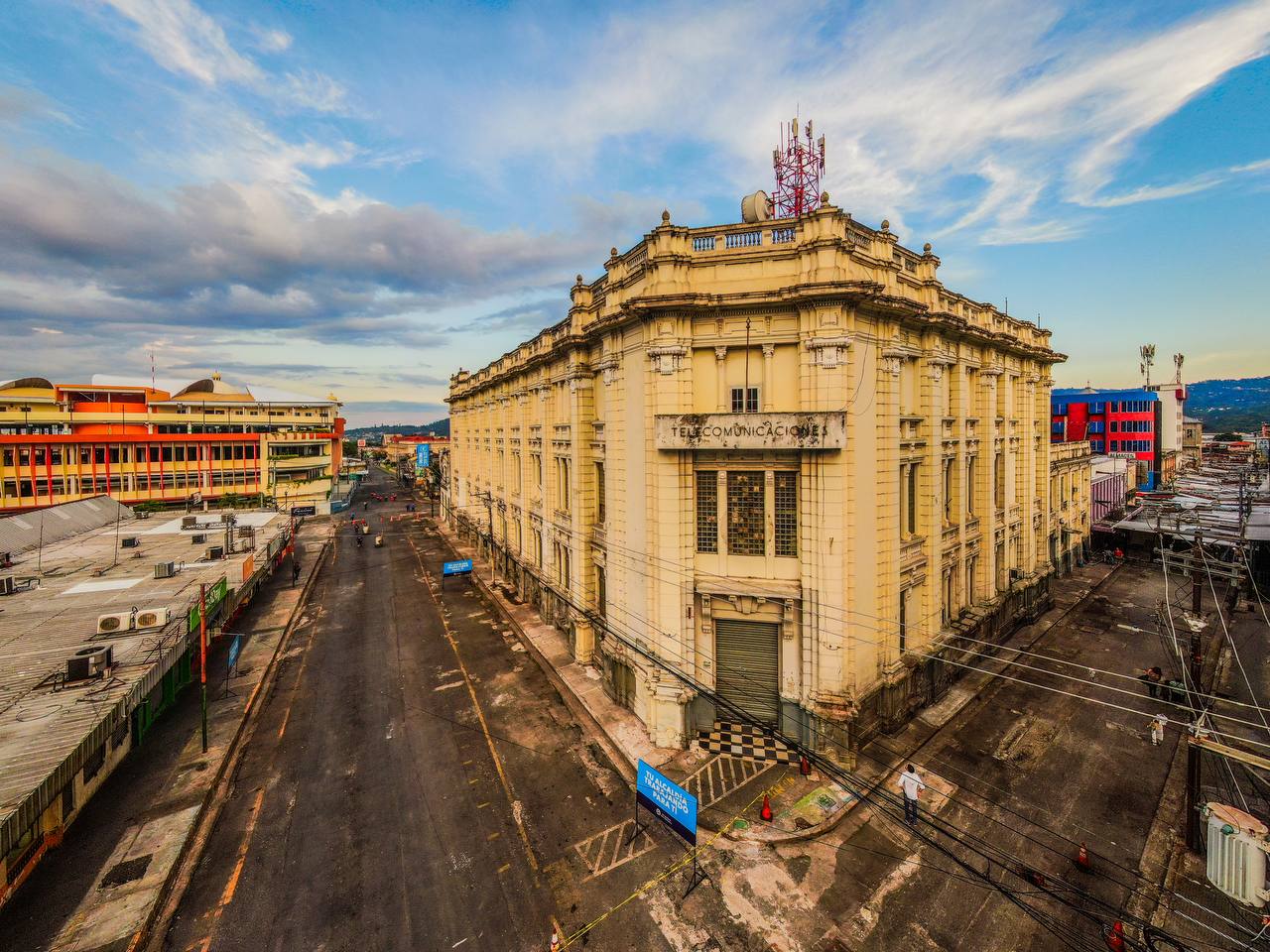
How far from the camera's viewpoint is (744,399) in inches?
760

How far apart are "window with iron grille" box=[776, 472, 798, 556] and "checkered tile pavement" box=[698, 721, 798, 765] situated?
7376mm

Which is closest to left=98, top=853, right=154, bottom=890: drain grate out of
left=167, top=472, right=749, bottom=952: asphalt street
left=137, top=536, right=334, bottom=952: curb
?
left=137, top=536, right=334, bottom=952: curb

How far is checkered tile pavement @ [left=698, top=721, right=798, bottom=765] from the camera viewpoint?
1900 centimetres

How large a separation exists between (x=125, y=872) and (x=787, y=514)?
22794 mm

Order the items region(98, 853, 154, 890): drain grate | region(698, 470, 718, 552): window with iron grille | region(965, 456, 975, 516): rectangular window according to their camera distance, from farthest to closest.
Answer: region(965, 456, 975, 516): rectangular window, region(698, 470, 718, 552): window with iron grille, region(98, 853, 154, 890): drain grate

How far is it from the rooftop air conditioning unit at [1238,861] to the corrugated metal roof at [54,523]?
56195 mm

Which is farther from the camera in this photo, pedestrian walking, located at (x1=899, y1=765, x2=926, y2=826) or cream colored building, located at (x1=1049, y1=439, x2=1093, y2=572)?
cream colored building, located at (x1=1049, y1=439, x2=1093, y2=572)

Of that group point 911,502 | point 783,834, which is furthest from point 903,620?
point 783,834

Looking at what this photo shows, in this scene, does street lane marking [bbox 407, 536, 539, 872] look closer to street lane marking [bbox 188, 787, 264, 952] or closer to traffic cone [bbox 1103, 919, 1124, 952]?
street lane marking [bbox 188, 787, 264, 952]

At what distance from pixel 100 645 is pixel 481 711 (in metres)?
14.4

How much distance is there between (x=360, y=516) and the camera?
266 feet

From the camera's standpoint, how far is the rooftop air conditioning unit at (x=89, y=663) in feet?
53.8

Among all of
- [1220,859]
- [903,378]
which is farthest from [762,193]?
[1220,859]

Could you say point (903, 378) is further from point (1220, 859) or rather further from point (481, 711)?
point (481, 711)
